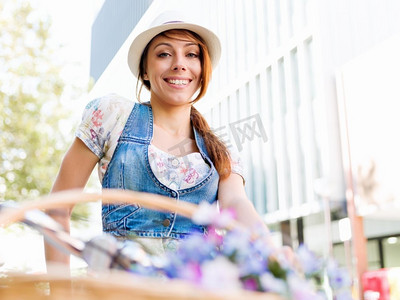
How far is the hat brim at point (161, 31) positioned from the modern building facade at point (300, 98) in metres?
5.79

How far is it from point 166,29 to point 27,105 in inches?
259

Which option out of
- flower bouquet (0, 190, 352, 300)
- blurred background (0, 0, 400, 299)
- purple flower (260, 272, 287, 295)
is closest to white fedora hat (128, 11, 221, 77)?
flower bouquet (0, 190, 352, 300)

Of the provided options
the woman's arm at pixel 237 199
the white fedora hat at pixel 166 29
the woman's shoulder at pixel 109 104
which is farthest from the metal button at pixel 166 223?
the white fedora hat at pixel 166 29

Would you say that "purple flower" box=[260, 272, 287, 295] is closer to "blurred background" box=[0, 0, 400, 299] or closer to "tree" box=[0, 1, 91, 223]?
"blurred background" box=[0, 0, 400, 299]

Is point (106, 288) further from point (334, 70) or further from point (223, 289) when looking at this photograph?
point (334, 70)

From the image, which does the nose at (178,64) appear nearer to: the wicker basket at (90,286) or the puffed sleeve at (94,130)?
the puffed sleeve at (94,130)

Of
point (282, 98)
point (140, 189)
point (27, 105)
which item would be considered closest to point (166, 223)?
point (140, 189)

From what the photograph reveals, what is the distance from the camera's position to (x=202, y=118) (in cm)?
114

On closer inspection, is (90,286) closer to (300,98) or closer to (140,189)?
(140,189)

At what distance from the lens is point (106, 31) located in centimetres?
1181

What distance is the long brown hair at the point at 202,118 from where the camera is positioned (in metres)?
1.02

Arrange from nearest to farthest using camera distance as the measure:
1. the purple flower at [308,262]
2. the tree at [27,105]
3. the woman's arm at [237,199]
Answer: the purple flower at [308,262] → the woman's arm at [237,199] → the tree at [27,105]

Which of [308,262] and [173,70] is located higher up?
[173,70]

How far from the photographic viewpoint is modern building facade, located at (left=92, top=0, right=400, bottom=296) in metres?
8.09
